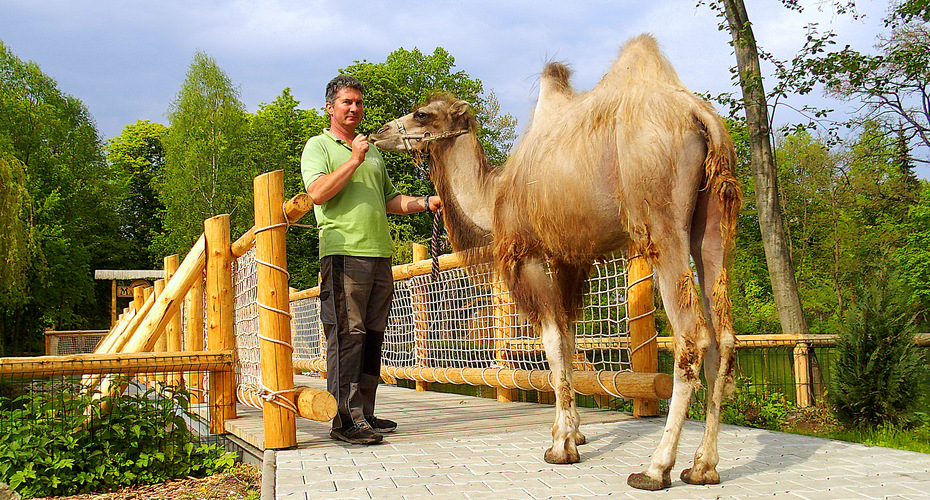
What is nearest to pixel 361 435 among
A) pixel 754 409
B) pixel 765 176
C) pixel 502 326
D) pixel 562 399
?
pixel 562 399

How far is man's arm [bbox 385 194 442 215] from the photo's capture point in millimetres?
4566

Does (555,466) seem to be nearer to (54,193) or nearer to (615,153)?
(615,153)

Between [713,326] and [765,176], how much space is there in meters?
7.02

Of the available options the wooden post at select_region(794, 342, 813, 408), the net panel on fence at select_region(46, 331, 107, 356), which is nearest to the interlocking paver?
the wooden post at select_region(794, 342, 813, 408)

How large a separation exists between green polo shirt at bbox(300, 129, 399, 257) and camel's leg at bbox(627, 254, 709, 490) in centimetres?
169

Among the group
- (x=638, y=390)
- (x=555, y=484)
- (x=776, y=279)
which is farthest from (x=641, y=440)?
(x=776, y=279)

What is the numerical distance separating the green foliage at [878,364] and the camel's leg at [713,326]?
316cm

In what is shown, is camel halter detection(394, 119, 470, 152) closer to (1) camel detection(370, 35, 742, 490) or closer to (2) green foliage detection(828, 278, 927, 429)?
(1) camel detection(370, 35, 742, 490)

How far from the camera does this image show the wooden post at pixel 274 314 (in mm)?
3996

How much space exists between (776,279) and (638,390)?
5.47 meters

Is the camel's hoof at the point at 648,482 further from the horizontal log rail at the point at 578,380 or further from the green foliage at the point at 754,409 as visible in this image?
the green foliage at the point at 754,409

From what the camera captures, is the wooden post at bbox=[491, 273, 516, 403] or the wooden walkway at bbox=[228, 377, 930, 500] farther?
the wooden post at bbox=[491, 273, 516, 403]

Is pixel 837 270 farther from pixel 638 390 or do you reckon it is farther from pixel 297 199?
pixel 297 199

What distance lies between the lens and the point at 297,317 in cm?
1197
